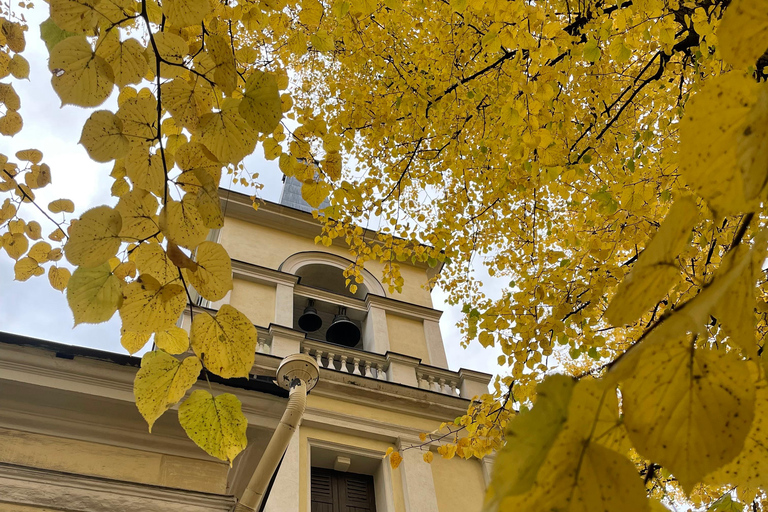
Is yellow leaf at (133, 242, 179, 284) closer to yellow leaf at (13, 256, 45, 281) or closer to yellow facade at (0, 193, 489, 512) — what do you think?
yellow facade at (0, 193, 489, 512)

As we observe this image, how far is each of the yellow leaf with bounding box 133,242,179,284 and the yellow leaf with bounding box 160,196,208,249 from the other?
89mm

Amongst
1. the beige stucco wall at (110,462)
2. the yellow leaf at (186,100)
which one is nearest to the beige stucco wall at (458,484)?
the beige stucco wall at (110,462)

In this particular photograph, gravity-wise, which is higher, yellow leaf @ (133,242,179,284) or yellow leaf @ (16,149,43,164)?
yellow leaf @ (16,149,43,164)

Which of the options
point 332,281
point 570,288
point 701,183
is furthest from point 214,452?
point 332,281

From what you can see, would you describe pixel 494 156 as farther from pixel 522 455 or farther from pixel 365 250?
pixel 522 455

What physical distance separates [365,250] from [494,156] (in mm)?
1701

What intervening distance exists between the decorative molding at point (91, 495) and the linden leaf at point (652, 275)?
3281mm

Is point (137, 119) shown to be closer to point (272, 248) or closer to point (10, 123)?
point (10, 123)

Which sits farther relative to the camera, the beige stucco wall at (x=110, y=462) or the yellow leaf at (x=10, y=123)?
the beige stucco wall at (x=110, y=462)

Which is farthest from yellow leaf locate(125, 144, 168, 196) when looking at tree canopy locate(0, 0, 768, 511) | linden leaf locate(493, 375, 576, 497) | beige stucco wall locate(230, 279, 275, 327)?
beige stucco wall locate(230, 279, 275, 327)

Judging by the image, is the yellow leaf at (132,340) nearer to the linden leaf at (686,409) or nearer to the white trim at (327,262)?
the linden leaf at (686,409)

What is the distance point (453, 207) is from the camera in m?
6.15

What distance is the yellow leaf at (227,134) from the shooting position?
126cm

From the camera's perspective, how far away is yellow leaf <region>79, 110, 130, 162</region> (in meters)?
1.13
